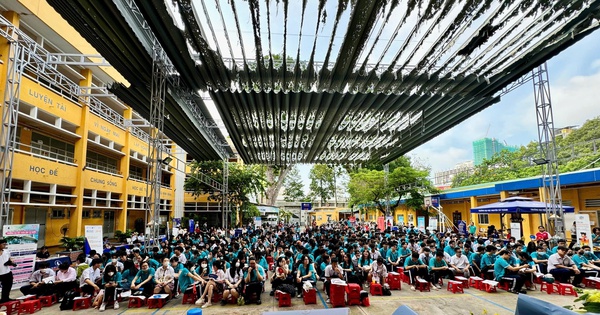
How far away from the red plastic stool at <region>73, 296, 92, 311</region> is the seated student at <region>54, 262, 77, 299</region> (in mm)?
667

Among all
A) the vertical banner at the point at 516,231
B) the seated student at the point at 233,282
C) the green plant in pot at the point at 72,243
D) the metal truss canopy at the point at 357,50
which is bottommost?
the seated student at the point at 233,282

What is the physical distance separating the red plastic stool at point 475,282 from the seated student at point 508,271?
1.51 feet

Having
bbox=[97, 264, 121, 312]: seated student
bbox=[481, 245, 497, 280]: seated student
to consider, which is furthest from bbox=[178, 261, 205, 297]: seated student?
bbox=[481, 245, 497, 280]: seated student

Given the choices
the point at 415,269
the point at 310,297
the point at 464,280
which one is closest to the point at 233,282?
the point at 310,297

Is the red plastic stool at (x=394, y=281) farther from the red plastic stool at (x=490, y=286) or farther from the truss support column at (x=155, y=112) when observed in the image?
the truss support column at (x=155, y=112)

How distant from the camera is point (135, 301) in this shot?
343 inches

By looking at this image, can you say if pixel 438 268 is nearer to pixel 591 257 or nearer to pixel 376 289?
pixel 376 289

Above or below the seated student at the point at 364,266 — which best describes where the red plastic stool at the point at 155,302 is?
below

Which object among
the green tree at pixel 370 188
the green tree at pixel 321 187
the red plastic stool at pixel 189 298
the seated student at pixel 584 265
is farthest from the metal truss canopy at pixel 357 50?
the green tree at pixel 321 187

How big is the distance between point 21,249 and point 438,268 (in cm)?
1222

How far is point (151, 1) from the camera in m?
7.24

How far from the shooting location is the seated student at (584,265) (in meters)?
9.44

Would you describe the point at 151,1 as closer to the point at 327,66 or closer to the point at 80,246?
the point at 327,66

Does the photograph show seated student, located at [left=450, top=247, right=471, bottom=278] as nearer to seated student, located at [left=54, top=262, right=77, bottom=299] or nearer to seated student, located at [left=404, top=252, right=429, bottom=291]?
seated student, located at [left=404, top=252, right=429, bottom=291]
